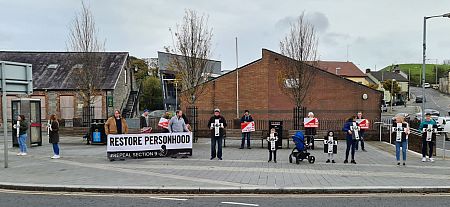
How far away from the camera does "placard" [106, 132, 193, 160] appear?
15.5 m

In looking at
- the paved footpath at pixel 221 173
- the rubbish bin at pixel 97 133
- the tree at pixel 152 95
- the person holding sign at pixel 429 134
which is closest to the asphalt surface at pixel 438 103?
the tree at pixel 152 95

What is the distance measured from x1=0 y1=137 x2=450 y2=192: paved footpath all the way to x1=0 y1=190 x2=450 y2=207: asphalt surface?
19.6 inches

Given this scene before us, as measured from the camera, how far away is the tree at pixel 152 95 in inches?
2323

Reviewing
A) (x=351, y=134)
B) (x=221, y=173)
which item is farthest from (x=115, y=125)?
(x=351, y=134)

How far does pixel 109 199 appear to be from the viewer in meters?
9.27

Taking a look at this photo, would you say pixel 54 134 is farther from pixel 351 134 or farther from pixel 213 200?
pixel 351 134

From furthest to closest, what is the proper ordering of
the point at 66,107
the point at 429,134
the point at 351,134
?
the point at 66,107 < the point at 429,134 < the point at 351,134

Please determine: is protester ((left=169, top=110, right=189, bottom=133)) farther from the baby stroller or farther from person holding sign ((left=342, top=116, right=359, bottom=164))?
person holding sign ((left=342, top=116, right=359, bottom=164))

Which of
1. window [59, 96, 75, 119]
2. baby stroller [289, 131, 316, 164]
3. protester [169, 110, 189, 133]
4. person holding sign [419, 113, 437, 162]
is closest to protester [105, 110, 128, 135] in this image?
protester [169, 110, 189, 133]

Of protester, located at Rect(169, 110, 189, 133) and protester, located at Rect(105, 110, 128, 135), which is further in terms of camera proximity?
protester, located at Rect(169, 110, 189, 133)

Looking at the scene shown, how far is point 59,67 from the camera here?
38.8m

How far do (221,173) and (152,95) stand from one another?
48173 millimetres

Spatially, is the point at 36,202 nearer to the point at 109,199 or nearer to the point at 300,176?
the point at 109,199

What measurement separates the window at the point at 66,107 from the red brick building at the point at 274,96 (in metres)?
10.3
